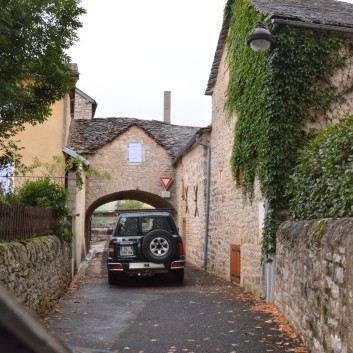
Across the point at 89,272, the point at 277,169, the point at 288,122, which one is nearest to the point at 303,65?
the point at 288,122

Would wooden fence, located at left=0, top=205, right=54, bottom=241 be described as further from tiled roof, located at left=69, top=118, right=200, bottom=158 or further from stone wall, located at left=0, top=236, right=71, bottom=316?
Result: tiled roof, located at left=69, top=118, right=200, bottom=158

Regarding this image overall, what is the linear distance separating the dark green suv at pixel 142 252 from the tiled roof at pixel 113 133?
10.4m

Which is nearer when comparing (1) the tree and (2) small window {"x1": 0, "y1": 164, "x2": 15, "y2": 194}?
(1) the tree

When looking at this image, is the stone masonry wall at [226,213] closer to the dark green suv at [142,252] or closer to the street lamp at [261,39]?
the dark green suv at [142,252]

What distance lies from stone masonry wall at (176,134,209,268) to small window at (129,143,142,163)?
1.89 m

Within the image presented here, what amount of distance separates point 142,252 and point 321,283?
681cm

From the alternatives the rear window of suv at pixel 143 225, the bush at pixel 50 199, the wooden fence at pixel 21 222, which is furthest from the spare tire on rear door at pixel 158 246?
the wooden fence at pixel 21 222

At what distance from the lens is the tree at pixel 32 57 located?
5816 mm

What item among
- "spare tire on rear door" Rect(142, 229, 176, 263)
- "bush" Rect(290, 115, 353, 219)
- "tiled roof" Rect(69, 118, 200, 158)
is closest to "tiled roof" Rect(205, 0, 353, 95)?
"bush" Rect(290, 115, 353, 219)

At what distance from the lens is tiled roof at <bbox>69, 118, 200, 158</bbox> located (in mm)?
22094

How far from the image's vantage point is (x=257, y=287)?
10039 millimetres

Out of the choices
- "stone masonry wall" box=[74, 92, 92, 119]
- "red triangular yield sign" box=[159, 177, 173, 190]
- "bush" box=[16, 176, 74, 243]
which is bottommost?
"bush" box=[16, 176, 74, 243]

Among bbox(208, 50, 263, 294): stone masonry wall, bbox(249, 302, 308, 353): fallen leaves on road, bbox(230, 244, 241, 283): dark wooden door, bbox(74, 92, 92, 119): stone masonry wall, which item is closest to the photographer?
bbox(249, 302, 308, 353): fallen leaves on road

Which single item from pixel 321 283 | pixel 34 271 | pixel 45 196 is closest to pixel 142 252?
pixel 45 196
